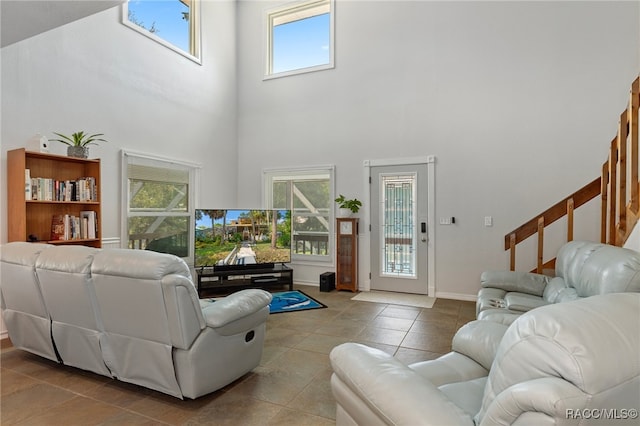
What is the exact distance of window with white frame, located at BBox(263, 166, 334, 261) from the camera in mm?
5922

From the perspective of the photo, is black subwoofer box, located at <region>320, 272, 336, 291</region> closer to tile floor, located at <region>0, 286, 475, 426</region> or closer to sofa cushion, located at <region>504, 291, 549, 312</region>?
tile floor, located at <region>0, 286, 475, 426</region>

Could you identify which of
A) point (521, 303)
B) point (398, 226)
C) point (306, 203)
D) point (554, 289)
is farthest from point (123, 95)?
point (554, 289)

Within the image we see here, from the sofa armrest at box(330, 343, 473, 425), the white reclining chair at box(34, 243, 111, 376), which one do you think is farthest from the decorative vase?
the sofa armrest at box(330, 343, 473, 425)

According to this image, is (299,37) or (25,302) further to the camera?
(299,37)

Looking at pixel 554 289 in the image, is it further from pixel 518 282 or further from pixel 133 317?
pixel 133 317

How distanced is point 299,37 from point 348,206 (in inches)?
131

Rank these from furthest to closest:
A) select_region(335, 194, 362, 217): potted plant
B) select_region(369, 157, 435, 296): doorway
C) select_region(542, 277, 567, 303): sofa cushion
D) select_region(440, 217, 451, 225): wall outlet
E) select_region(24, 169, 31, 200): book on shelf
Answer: select_region(335, 194, 362, 217): potted plant, select_region(369, 157, 435, 296): doorway, select_region(440, 217, 451, 225): wall outlet, select_region(24, 169, 31, 200): book on shelf, select_region(542, 277, 567, 303): sofa cushion

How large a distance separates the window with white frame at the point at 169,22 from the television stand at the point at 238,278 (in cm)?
346

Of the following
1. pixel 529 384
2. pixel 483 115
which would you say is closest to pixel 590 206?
pixel 483 115

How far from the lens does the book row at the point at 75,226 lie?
3.51m

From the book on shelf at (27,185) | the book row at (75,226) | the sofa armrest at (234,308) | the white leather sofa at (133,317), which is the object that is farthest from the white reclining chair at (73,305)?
the book row at (75,226)

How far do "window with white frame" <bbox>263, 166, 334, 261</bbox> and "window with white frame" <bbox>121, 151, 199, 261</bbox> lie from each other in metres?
1.45

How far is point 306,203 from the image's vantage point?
6082 mm

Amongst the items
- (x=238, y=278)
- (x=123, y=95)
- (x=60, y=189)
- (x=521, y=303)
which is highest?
(x=123, y=95)
